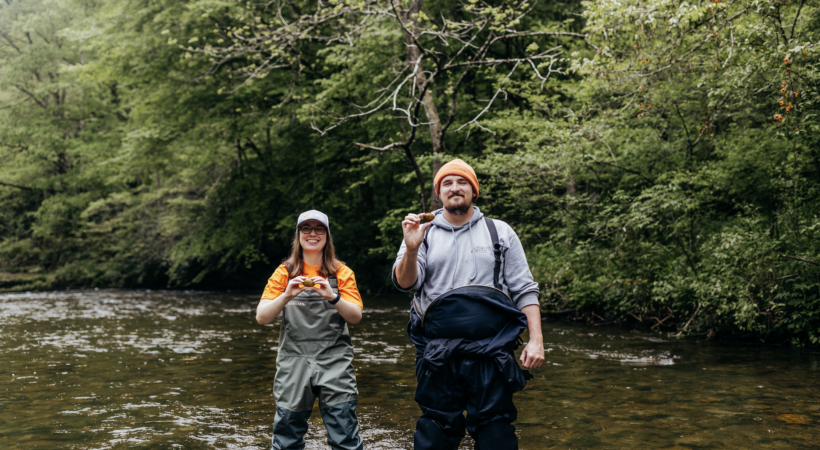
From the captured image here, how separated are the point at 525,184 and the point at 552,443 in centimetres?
825

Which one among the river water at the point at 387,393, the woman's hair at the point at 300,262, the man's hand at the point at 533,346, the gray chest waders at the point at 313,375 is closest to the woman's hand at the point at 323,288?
the gray chest waders at the point at 313,375

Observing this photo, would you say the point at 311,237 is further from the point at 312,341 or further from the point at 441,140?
the point at 441,140

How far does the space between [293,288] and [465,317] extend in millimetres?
983

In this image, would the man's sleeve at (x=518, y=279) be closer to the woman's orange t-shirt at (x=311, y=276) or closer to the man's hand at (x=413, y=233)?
the man's hand at (x=413, y=233)

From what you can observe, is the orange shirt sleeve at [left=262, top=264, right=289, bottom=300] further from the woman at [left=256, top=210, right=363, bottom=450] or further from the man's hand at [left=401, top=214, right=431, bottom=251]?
the man's hand at [left=401, top=214, right=431, bottom=251]

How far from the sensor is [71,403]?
590 cm

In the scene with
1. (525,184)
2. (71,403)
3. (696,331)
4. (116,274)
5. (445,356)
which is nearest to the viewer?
(445,356)

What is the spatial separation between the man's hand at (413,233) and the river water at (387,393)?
82.6 inches

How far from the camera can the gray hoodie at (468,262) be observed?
3254 millimetres

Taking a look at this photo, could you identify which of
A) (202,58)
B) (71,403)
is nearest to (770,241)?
(71,403)

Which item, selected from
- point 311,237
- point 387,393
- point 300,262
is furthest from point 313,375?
point 387,393

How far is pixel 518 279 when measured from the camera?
3299 mm

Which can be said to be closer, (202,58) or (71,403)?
(71,403)

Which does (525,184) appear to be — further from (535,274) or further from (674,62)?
(674,62)
